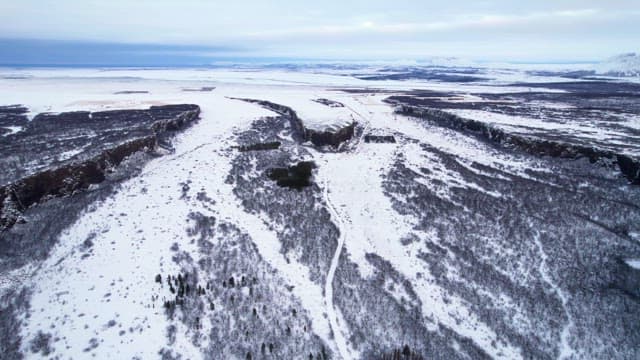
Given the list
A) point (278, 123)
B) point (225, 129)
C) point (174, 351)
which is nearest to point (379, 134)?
point (278, 123)

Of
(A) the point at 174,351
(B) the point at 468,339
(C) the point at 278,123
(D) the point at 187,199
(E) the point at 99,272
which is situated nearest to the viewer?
(A) the point at 174,351

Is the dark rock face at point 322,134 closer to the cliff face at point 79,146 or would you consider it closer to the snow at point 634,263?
the cliff face at point 79,146

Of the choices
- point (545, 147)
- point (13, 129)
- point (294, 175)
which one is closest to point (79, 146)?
point (13, 129)

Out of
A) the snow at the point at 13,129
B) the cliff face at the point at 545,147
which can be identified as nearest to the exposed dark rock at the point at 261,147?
the cliff face at the point at 545,147

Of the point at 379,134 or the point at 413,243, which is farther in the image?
the point at 379,134

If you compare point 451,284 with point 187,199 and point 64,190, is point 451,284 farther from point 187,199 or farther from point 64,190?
point 64,190

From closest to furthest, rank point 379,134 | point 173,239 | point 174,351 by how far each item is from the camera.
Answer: point 174,351 < point 173,239 < point 379,134
